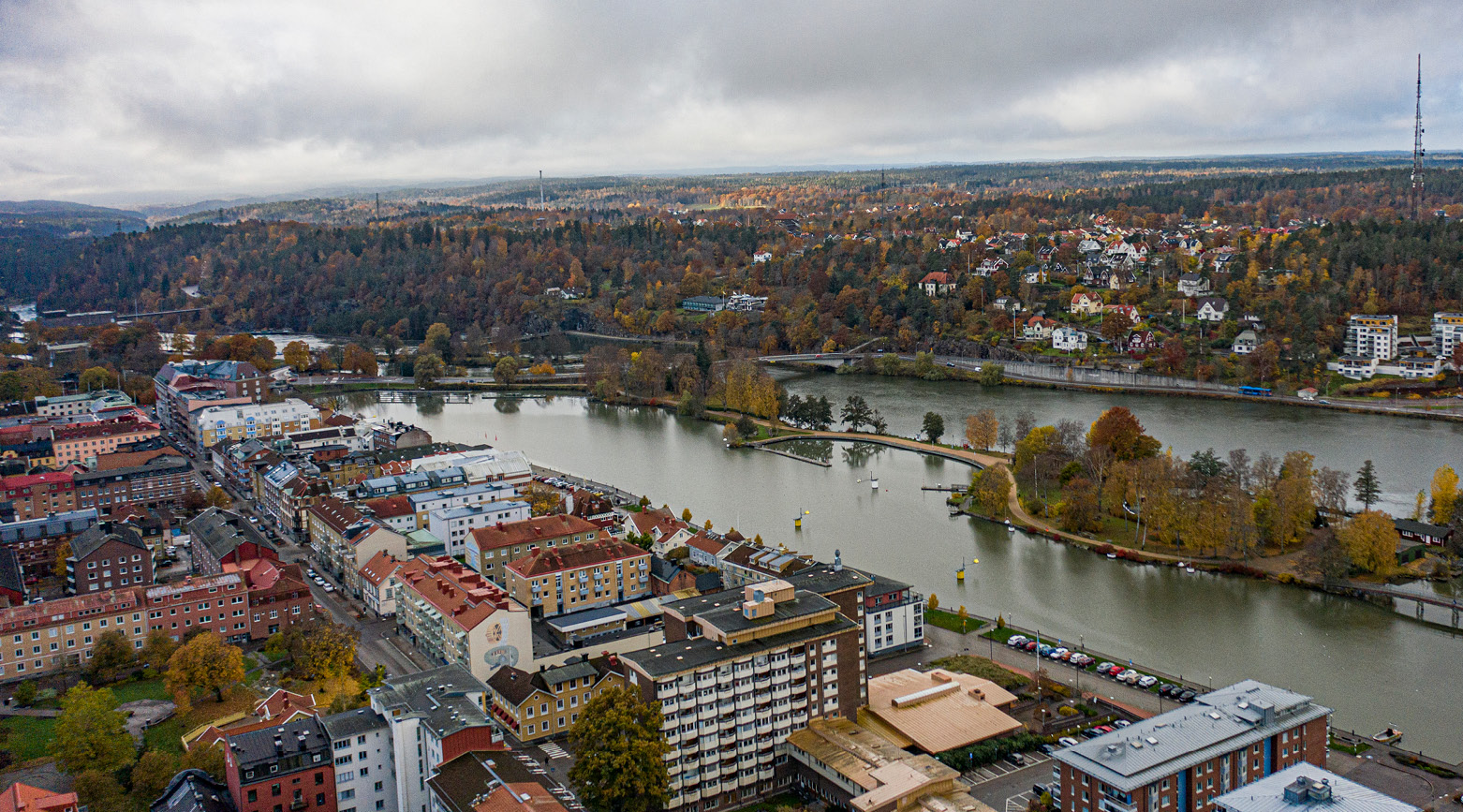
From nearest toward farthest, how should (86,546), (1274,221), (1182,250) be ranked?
(86,546) → (1182,250) → (1274,221)

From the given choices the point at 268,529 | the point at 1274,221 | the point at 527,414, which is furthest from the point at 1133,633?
the point at 1274,221

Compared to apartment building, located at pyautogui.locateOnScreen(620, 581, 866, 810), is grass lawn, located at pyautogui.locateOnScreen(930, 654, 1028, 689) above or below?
below

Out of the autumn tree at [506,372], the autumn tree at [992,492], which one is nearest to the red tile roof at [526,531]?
the autumn tree at [992,492]

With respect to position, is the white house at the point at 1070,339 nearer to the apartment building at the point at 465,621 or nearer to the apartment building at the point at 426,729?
the apartment building at the point at 465,621

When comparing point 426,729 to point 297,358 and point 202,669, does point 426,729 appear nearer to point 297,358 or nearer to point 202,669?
point 202,669

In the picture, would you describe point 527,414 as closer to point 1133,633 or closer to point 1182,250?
point 1133,633

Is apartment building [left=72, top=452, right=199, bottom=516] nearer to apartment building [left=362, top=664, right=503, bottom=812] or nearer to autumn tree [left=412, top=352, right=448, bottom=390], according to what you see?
apartment building [left=362, top=664, right=503, bottom=812]

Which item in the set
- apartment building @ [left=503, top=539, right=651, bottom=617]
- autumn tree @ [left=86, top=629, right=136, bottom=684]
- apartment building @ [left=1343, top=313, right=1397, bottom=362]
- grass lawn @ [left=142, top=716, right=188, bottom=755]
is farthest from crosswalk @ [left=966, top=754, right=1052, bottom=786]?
apartment building @ [left=1343, top=313, right=1397, bottom=362]
